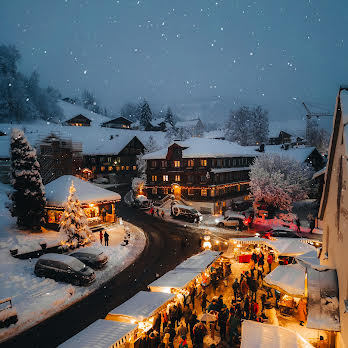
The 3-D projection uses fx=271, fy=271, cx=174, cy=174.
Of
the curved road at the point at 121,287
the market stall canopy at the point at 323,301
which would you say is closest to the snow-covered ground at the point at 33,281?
the curved road at the point at 121,287

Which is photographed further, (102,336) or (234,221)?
(234,221)

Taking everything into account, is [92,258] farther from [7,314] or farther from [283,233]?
[283,233]

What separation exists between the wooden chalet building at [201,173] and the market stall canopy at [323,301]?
33.6 m

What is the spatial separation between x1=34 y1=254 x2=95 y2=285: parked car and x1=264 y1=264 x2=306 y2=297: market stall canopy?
1213cm

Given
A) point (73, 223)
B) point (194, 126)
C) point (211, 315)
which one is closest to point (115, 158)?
point (73, 223)

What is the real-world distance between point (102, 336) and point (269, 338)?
19.2 feet

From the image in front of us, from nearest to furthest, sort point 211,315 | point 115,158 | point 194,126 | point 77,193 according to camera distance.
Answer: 1. point 211,315
2. point 77,193
3. point 115,158
4. point 194,126

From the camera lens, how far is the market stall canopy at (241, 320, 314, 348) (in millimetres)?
9008

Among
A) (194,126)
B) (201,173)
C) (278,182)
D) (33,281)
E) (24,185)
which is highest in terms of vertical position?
(194,126)

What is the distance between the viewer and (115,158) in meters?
67.4

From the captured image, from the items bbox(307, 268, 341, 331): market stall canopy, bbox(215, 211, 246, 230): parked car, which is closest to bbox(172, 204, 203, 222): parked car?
bbox(215, 211, 246, 230): parked car

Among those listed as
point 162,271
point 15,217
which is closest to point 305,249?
point 162,271

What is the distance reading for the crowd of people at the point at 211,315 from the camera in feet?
39.0

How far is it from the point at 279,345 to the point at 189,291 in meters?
7.68
